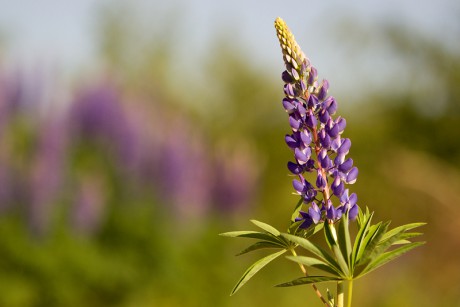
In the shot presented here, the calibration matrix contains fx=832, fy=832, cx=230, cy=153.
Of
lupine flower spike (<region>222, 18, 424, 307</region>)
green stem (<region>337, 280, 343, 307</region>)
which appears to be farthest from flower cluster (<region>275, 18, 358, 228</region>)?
green stem (<region>337, 280, 343, 307</region>)

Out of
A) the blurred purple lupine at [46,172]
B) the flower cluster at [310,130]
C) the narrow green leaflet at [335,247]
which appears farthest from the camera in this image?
the blurred purple lupine at [46,172]

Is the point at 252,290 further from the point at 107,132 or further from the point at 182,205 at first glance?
the point at 107,132

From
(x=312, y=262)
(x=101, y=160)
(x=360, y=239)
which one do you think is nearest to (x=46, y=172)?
(x=101, y=160)

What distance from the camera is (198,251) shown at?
7.39m

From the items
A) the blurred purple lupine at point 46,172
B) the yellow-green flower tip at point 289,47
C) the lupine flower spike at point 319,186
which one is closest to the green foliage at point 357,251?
the lupine flower spike at point 319,186

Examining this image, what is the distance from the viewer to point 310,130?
1382mm

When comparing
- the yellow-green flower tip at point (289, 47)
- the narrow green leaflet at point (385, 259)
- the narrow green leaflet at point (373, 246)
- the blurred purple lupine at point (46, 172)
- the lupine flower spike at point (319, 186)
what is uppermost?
the blurred purple lupine at point (46, 172)

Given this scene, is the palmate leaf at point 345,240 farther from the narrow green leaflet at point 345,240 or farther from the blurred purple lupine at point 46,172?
the blurred purple lupine at point 46,172

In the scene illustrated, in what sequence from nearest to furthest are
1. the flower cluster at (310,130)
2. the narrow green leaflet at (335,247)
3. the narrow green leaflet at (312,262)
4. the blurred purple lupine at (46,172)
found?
the narrow green leaflet at (312,262) < the narrow green leaflet at (335,247) < the flower cluster at (310,130) < the blurred purple lupine at (46,172)

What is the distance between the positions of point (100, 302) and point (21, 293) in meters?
0.91

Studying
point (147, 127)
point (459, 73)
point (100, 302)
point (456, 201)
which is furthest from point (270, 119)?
point (100, 302)

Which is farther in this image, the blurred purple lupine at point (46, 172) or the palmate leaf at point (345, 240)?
the blurred purple lupine at point (46, 172)

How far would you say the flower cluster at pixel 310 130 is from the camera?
1.36 m

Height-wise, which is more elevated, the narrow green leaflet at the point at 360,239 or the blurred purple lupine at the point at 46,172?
the blurred purple lupine at the point at 46,172
